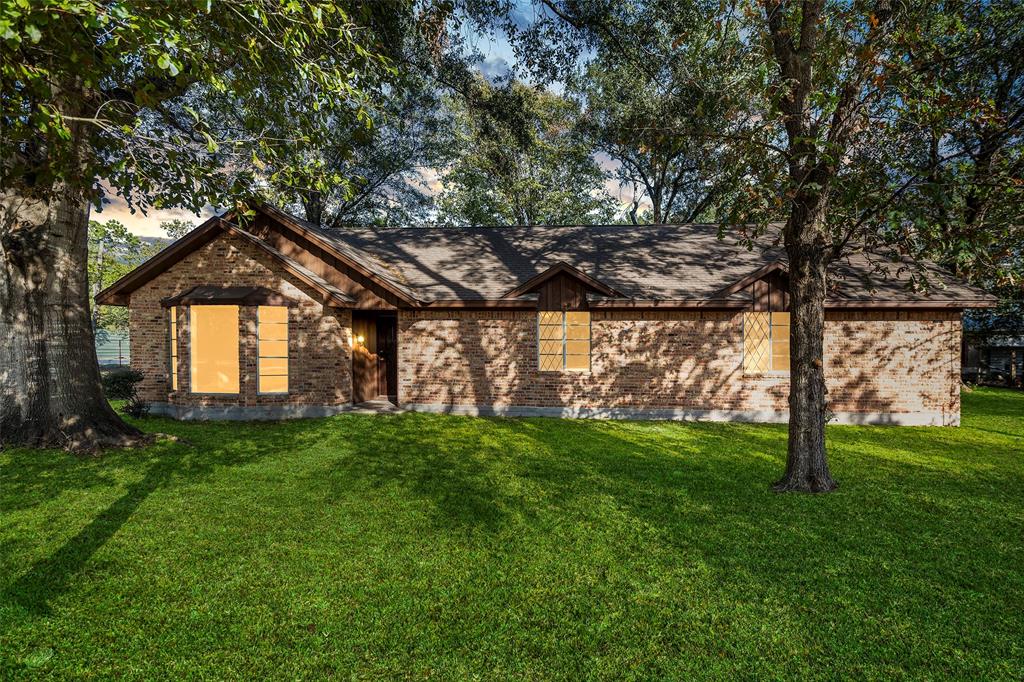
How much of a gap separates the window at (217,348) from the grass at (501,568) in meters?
4.44

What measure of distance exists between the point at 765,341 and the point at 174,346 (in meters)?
14.7

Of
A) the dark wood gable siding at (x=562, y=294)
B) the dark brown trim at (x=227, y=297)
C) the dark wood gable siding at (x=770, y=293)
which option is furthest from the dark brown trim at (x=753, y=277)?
the dark brown trim at (x=227, y=297)

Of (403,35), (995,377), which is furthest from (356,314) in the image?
(995,377)

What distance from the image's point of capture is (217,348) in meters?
12.0

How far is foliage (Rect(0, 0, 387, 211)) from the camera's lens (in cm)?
432

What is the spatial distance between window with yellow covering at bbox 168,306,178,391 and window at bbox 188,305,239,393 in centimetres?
45

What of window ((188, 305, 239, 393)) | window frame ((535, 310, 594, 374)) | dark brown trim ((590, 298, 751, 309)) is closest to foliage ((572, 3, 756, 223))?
dark brown trim ((590, 298, 751, 309))

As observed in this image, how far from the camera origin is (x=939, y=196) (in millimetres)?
4574

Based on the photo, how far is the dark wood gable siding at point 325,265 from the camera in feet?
37.9

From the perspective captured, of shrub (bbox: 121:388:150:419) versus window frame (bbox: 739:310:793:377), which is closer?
shrub (bbox: 121:388:150:419)

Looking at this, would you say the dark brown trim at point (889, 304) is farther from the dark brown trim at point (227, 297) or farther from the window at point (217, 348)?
the window at point (217, 348)

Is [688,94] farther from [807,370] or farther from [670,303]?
[807,370]

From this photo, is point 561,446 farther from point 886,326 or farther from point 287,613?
point 886,326

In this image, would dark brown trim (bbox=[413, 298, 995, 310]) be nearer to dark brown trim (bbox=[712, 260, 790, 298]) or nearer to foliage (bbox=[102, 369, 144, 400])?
dark brown trim (bbox=[712, 260, 790, 298])
